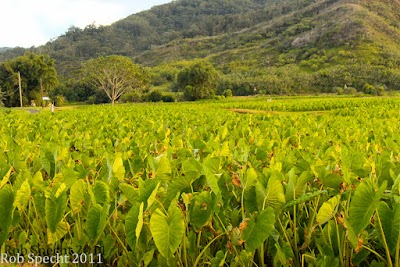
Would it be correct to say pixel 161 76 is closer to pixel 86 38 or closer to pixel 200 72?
pixel 200 72

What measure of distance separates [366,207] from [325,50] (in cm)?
10743

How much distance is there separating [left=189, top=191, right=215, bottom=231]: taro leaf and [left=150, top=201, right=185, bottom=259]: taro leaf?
0.24m

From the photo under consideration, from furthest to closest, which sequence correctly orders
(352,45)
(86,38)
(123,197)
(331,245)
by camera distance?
(86,38)
(352,45)
(123,197)
(331,245)

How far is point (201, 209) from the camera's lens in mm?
1948

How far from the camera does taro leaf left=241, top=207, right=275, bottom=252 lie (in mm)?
1667

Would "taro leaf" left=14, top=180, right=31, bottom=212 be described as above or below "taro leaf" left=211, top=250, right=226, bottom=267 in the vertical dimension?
above

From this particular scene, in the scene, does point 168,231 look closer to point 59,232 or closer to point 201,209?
point 201,209

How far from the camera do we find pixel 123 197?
84.7 inches

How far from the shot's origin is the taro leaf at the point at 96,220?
1.89 m

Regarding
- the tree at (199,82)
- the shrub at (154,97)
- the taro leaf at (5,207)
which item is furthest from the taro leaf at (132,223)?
the tree at (199,82)

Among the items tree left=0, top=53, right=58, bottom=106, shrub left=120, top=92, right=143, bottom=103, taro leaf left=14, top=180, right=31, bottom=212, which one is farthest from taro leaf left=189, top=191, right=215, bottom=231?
tree left=0, top=53, right=58, bottom=106

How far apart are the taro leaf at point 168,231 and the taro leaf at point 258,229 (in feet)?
0.98

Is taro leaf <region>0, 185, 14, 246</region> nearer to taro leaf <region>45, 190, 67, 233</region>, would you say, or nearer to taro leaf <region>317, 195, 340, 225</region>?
taro leaf <region>45, 190, 67, 233</region>

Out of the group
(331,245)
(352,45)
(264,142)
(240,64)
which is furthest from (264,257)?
(240,64)
